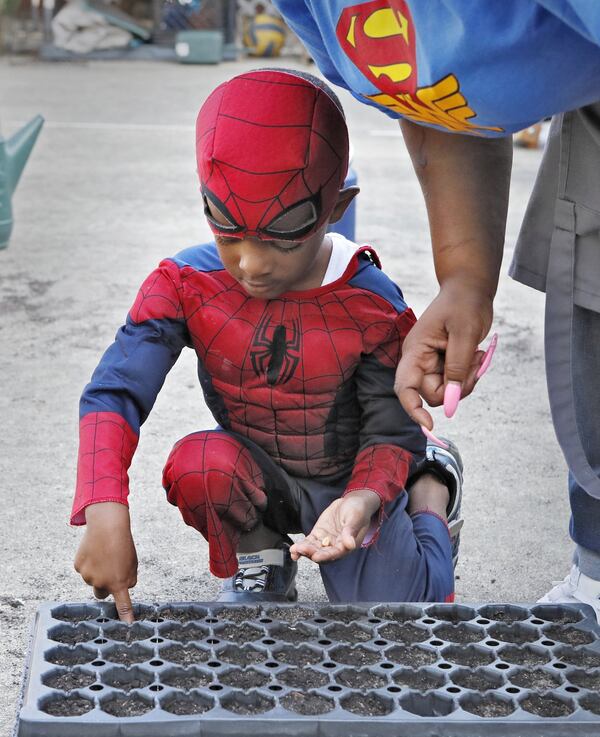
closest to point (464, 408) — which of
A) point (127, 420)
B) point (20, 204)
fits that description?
point (127, 420)

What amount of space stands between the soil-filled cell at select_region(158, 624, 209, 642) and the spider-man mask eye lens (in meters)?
0.52

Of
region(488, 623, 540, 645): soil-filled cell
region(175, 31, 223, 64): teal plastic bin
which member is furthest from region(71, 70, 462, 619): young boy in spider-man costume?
region(175, 31, 223, 64): teal plastic bin

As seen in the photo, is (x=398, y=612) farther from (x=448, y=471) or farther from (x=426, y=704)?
(x=448, y=471)

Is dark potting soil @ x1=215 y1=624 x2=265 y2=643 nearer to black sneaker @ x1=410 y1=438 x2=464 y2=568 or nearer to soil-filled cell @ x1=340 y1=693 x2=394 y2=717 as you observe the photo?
soil-filled cell @ x1=340 y1=693 x2=394 y2=717

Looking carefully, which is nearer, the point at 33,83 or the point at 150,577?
Result: the point at 150,577

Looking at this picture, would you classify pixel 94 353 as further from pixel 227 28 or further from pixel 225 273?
pixel 227 28

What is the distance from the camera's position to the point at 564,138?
1482mm

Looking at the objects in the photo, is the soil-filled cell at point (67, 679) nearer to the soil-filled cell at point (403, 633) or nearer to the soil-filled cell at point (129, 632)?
the soil-filled cell at point (129, 632)

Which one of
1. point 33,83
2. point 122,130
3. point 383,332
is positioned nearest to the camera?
point 383,332

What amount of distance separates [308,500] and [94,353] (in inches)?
57.5

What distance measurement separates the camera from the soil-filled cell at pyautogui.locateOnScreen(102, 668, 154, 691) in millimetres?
1276

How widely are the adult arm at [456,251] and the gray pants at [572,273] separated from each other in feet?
0.21

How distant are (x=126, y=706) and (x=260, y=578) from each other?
524mm

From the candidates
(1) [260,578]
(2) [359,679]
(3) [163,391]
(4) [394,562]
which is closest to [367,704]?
(2) [359,679]
